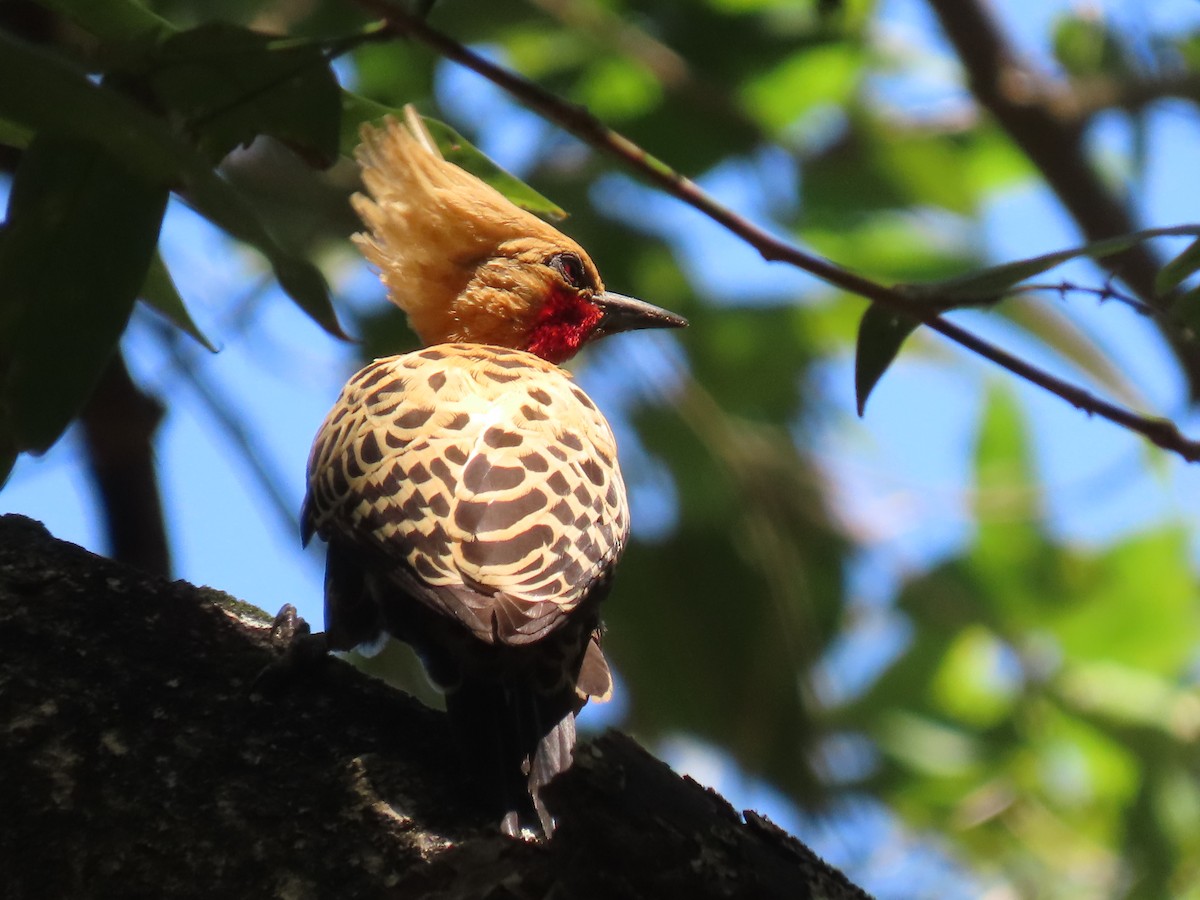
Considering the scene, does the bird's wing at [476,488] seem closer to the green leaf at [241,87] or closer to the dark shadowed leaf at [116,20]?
the green leaf at [241,87]

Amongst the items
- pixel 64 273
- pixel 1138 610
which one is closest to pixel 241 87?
pixel 64 273

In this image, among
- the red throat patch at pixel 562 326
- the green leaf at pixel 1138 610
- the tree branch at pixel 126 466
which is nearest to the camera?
the tree branch at pixel 126 466

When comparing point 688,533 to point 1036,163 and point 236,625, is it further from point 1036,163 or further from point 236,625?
point 236,625

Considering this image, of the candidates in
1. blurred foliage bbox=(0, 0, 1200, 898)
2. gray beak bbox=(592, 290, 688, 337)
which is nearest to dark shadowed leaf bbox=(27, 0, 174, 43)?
blurred foliage bbox=(0, 0, 1200, 898)

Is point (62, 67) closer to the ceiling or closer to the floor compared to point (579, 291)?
closer to the ceiling

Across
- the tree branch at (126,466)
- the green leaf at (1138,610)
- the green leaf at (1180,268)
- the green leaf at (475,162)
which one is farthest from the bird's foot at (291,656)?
the green leaf at (1138,610)

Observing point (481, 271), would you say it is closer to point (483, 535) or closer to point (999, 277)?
point (483, 535)

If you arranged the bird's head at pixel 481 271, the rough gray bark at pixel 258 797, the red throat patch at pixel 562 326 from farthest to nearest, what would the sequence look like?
1. the red throat patch at pixel 562 326
2. the bird's head at pixel 481 271
3. the rough gray bark at pixel 258 797

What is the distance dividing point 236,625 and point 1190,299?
2.22 meters

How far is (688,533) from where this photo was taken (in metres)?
6.96

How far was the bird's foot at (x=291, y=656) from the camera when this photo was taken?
3.15 meters

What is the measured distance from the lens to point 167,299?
3617 millimetres

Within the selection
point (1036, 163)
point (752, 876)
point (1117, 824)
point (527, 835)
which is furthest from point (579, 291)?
point (1117, 824)

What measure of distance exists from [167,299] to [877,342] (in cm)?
165
